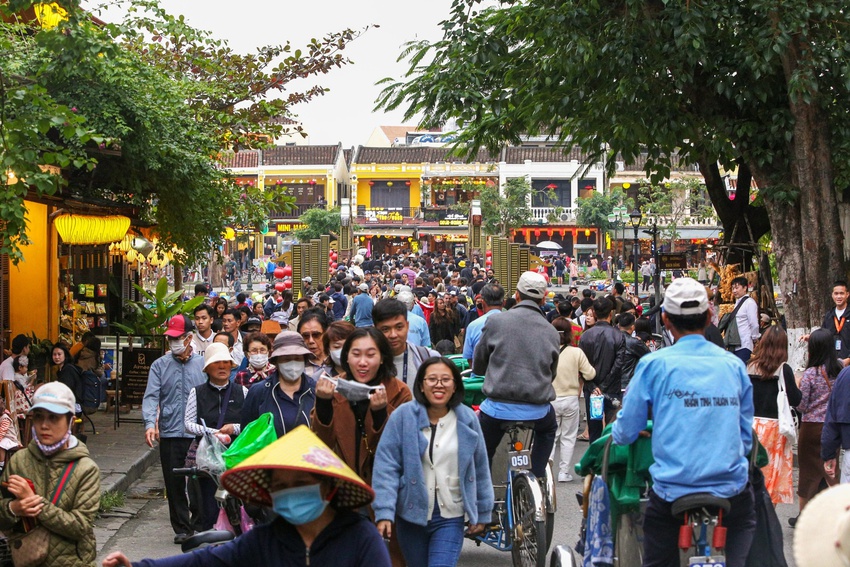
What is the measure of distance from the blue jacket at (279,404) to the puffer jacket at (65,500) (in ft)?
5.28

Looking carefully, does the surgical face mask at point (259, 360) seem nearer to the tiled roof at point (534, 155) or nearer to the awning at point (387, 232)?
the tiled roof at point (534, 155)

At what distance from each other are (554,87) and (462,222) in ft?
174

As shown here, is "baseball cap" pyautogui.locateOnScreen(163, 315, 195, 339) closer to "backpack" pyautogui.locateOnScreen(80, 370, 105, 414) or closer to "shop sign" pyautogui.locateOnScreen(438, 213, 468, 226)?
"backpack" pyautogui.locateOnScreen(80, 370, 105, 414)

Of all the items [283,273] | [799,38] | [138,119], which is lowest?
[283,273]

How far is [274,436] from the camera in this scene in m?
6.45

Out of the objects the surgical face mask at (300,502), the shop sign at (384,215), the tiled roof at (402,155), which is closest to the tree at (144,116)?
the surgical face mask at (300,502)

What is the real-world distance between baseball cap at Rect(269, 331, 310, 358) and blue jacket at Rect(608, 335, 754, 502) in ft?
7.96

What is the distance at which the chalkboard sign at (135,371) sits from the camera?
14250 mm

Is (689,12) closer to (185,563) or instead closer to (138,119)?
(138,119)

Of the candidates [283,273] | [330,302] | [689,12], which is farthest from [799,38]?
[283,273]

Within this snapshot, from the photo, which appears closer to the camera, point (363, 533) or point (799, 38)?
point (363, 533)

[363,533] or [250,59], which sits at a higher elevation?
[250,59]

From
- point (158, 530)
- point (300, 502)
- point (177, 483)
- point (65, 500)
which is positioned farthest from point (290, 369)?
point (300, 502)

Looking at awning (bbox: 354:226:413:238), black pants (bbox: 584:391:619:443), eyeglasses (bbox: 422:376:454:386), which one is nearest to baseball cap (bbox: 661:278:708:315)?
eyeglasses (bbox: 422:376:454:386)
